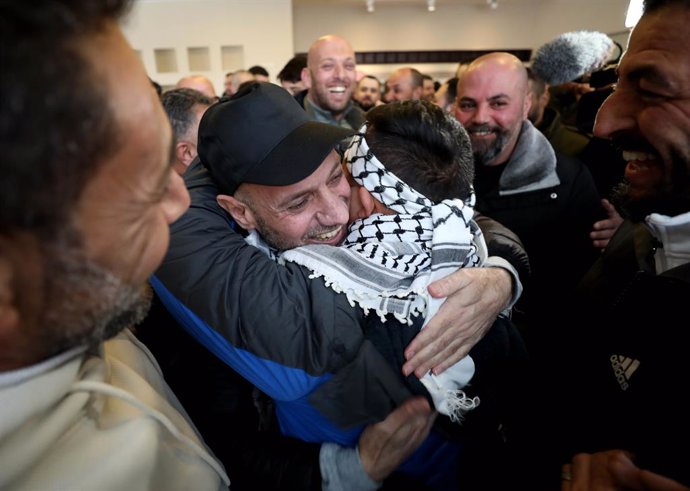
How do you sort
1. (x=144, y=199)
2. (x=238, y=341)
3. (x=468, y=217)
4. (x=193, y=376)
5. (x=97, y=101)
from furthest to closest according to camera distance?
1. (x=193, y=376)
2. (x=468, y=217)
3. (x=238, y=341)
4. (x=144, y=199)
5. (x=97, y=101)

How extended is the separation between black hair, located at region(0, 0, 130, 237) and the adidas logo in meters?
1.23

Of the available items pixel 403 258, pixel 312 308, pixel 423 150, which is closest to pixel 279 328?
pixel 312 308

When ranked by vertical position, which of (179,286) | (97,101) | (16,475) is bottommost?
(16,475)

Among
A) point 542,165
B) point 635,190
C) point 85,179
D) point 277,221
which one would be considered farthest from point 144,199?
point 542,165

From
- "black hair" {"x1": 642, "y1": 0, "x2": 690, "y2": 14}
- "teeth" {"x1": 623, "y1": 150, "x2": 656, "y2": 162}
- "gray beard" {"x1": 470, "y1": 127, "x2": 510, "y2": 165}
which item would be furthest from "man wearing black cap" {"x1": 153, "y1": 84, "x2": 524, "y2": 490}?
"gray beard" {"x1": 470, "y1": 127, "x2": 510, "y2": 165}

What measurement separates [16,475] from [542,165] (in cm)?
250

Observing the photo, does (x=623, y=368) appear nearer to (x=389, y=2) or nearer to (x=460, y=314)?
(x=460, y=314)

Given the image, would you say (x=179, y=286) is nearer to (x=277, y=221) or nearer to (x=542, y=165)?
(x=277, y=221)

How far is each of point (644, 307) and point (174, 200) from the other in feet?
3.70

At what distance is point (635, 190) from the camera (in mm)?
1301

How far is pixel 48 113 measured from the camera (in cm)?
48

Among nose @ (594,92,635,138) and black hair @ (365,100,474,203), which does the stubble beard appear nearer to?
nose @ (594,92,635,138)

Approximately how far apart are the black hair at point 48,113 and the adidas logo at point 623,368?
4.03 ft

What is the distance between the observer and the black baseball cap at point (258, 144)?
120cm
